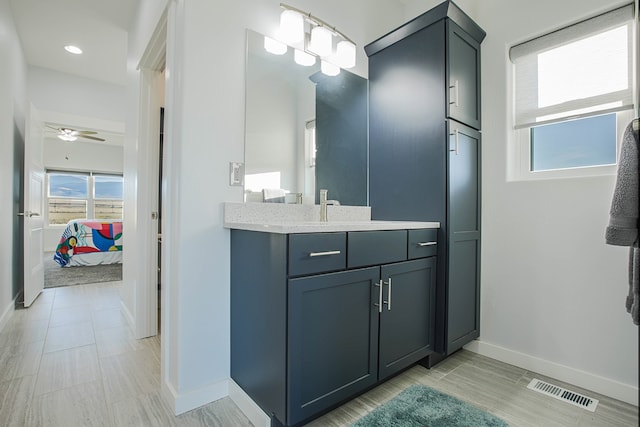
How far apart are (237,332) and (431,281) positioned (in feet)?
3.78

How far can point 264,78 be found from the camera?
1833 millimetres

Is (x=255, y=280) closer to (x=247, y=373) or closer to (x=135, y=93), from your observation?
(x=247, y=373)

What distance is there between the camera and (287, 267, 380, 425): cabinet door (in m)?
1.24

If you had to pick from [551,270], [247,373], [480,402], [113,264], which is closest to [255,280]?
[247,373]

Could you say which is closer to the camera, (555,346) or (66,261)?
(555,346)

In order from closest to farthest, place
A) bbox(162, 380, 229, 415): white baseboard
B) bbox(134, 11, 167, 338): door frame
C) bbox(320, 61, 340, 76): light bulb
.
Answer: bbox(162, 380, 229, 415): white baseboard
bbox(320, 61, 340, 76): light bulb
bbox(134, 11, 167, 338): door frame

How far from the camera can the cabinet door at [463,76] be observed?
1.90 meters

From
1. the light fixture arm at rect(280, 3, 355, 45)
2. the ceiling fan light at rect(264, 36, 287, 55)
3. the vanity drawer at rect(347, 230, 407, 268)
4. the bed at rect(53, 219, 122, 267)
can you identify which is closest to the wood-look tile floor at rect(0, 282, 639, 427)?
the vanity drawer at rect(347, 230, 407, 268)

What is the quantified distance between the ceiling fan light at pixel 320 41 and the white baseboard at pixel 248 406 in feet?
6.71

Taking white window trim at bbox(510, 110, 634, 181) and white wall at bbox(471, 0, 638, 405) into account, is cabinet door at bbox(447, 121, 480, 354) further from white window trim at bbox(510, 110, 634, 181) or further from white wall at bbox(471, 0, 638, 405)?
white window trim at bbox(510, 110, 634, 181)

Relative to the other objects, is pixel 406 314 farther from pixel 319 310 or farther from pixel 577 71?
pixel 577 71

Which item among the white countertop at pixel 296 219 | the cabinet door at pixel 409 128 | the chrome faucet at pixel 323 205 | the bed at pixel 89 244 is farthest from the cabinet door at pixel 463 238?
the bed at pixel 89 244

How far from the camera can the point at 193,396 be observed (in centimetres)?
153

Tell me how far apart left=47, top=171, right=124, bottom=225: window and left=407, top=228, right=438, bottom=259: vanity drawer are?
7.30m
